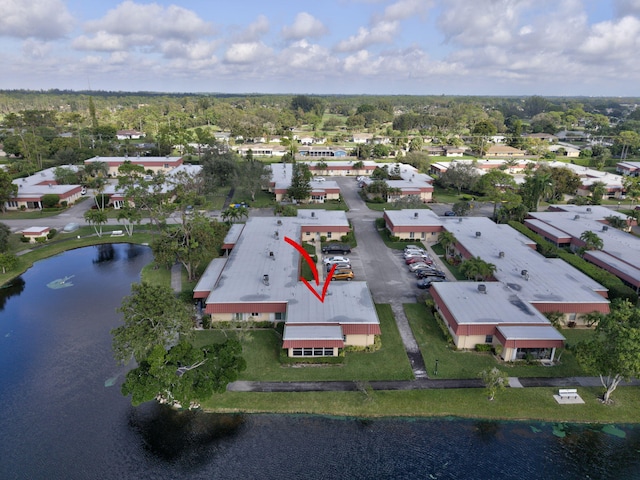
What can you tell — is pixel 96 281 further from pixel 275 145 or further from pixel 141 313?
pixel 275 145

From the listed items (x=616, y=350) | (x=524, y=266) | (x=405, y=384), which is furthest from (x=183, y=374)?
(x=524, y=266)

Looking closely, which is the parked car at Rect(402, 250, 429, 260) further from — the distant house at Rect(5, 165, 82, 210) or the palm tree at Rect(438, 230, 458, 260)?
the distant house at Rect(5, 165, 82, 210)

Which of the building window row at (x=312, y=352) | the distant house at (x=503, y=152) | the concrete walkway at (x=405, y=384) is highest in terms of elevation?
the distant house at (x=503, y=152)

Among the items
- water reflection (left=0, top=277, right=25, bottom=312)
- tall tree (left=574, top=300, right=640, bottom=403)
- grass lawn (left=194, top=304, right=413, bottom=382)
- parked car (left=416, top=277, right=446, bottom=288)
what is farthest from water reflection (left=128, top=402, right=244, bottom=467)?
water reflection (left=0, top=277, right=25, bottom=312)

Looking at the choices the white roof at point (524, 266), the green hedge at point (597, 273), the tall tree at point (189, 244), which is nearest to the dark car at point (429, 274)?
the white roof at point (524, 266)

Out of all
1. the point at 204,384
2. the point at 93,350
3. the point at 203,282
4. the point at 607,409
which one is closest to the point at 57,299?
the point at 93,350

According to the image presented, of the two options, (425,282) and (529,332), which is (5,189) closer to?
(425,282)

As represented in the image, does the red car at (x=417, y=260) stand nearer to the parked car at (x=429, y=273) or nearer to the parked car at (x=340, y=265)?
the parked car at (x=429, y=273)
